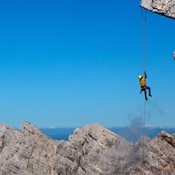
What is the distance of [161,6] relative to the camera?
157 feet

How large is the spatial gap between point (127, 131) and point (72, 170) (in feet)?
71.0

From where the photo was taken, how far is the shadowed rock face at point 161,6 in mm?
47562

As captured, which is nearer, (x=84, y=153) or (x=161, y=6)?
(x=161, y=6)

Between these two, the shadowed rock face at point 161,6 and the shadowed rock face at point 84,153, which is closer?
the shadowed rock face at point 161,6

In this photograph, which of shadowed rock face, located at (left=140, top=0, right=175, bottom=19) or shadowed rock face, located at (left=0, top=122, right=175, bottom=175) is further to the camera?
shadowed rock face, located at (left=0, top=122, right=175, bottom=175)

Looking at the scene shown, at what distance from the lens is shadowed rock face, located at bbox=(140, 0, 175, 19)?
47.6 meters

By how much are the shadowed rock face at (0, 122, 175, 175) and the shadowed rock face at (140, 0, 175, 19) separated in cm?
2981

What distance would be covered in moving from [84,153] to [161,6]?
37946mm

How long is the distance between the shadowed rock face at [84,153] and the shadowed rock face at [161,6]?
97.8 ft

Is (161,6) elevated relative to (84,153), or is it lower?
lower

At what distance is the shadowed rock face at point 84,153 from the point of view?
75.1 metres

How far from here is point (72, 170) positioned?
81.8m

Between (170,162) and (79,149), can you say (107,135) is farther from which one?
(170,162)

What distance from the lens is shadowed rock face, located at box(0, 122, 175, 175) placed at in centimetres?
7512
